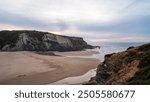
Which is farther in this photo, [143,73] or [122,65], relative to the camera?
[122,65]

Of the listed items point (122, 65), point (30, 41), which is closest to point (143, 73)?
point (122, 65)

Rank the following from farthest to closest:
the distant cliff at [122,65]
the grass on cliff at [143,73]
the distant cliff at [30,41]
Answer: the distant cliff at [30,41] < the distant cliff at [122,65] < the grass on cliff at [143,73]

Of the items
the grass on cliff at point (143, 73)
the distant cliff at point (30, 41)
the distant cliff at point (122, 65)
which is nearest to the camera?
the grass on cliff at point (143, 73)

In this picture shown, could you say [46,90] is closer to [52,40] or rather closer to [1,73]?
[1,73]

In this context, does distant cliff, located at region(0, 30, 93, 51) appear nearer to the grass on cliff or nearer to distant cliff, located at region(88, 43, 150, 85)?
distant cliff, located at region(88, 43, 150, 85)

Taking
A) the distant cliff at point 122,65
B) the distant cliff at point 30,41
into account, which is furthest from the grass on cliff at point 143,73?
the distant cliff at point 30,41

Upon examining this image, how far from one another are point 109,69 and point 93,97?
10.9m

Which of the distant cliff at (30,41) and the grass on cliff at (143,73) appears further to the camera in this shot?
the distant cliff at (30,41)

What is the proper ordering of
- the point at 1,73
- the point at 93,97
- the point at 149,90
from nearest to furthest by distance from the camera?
the point at 93,97 < the point at 149,90 < the point at 1,73

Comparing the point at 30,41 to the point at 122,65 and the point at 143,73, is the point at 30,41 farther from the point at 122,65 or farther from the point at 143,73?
the point at 143,73

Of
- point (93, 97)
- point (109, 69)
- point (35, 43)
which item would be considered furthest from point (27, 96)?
point (35, 43)

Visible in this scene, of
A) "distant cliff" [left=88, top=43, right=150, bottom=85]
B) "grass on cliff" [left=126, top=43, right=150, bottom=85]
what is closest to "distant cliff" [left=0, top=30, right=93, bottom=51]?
"distant cliff" [left=88, top=43, right=150, bottom=85]

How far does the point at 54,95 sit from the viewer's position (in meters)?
6.98

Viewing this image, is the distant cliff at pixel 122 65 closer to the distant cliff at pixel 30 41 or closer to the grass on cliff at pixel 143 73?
the grass on cliff at pixel 143 73
